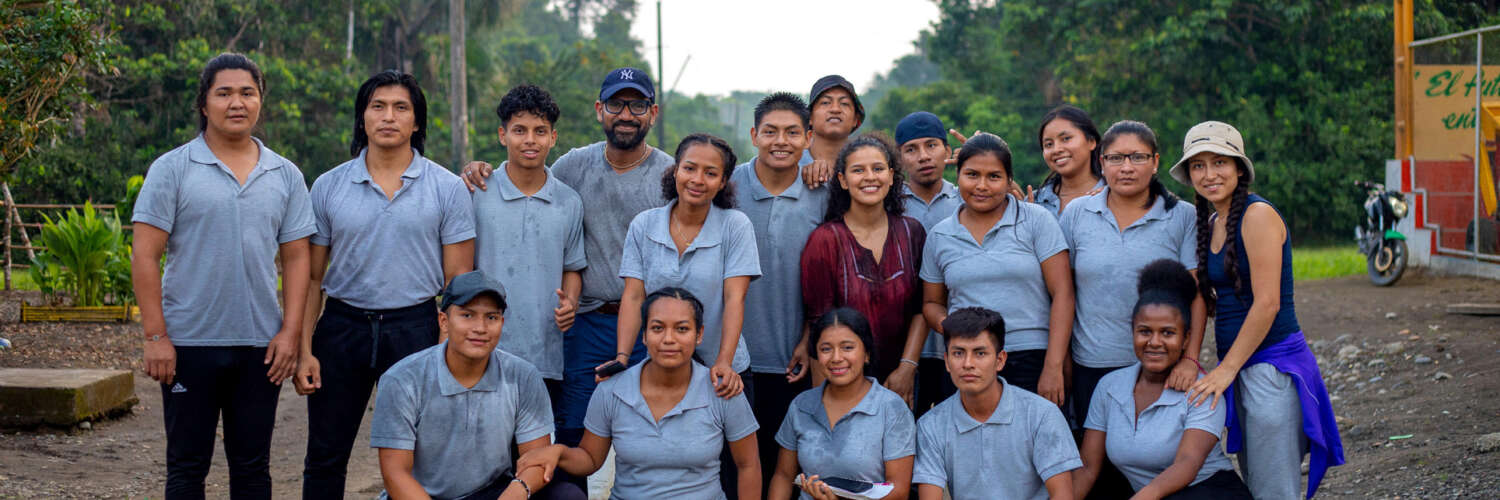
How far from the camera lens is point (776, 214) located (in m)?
4.62

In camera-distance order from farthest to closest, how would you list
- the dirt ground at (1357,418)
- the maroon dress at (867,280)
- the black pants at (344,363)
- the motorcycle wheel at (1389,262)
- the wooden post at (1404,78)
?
the wooden post at (1404,78), the motorcycle wheel at (1389,262), the dirt ground at (1357,418), the maroon dress at (867,280), the black pants at (344,363)

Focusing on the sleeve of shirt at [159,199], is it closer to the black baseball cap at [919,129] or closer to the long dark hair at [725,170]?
the long dark hair at [725,170]

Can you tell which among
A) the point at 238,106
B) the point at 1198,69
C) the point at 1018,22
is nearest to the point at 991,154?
the point at 238,106

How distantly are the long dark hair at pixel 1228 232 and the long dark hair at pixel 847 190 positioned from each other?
3.46ft

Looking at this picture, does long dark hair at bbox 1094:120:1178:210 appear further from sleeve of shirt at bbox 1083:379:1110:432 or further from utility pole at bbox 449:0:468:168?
utility pole at bbox 449:0:468:168

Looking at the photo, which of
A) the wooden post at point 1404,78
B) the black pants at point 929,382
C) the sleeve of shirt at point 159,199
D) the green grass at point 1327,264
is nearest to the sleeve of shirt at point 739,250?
the black pants at point 929,382

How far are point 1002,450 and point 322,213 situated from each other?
8.06 ft

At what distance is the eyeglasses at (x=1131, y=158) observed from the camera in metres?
4.24

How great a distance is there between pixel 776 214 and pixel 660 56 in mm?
27341

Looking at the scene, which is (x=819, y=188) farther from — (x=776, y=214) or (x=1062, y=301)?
(x=1062, y=301)

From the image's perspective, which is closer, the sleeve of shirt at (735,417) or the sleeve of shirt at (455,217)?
the sleeve of shirt at (735,417)

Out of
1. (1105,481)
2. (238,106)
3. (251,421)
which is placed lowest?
(1105,481)

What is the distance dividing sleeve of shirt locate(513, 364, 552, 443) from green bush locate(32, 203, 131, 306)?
8613mm

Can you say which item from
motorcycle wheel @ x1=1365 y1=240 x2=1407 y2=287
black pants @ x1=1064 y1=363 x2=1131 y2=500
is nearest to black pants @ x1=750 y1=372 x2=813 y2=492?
black pants @ x1=1064 y1=363 x2=1131 y2=500
